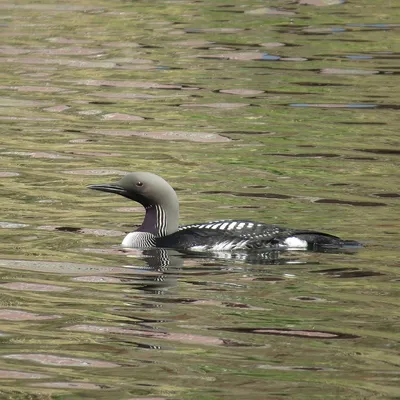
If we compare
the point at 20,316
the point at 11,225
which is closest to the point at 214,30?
the point at 11,225

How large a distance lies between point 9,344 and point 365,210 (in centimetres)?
476

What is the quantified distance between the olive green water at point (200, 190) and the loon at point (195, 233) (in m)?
0.15

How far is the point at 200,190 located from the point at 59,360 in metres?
5.58

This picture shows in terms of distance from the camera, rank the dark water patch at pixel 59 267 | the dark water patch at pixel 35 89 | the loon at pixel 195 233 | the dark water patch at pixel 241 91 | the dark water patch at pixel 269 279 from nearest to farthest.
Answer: the dark water patch at pixel 269 279 → the dark water patch at pixel 59 267 → the loon at pixel 195 233 → the dark water patch at pixel 241 91 → the dark water patch at pixel 35 89

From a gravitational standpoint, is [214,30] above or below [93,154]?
below

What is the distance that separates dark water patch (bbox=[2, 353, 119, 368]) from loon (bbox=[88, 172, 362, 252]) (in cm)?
298

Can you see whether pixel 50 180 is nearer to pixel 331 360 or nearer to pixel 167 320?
pixel 167 320

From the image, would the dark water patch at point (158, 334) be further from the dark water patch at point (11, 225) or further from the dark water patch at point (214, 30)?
the dark water patch at point (214, 30)

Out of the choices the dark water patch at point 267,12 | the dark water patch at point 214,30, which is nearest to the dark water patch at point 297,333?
the dark water patch at point 214,30

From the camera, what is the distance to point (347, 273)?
10.3m

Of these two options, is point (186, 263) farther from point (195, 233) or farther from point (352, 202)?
point (352, 202)

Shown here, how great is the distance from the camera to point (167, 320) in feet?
29.8

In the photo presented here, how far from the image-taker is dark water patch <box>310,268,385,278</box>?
1023 cm

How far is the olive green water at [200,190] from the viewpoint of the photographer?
8.11m
